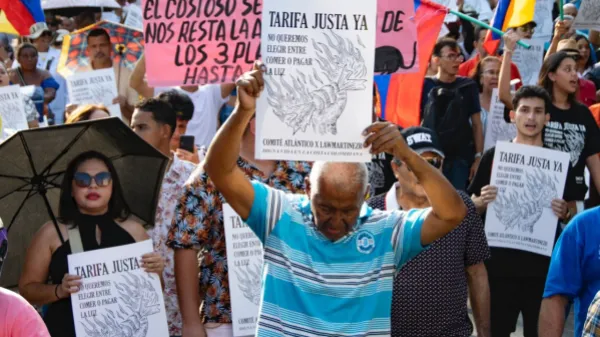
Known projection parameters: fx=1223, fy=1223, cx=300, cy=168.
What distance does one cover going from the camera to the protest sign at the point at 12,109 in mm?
9445

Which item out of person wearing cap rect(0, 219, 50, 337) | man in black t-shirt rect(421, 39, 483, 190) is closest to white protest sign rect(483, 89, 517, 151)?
man in black t-shirt rect(421, 39, 483, 190)

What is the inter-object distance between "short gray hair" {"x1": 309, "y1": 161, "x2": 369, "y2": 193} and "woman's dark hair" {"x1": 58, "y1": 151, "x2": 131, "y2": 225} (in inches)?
64.5

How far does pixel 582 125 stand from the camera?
8.61 meters

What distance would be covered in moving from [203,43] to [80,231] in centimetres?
116

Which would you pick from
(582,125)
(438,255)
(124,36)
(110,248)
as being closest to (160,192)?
(110,248)

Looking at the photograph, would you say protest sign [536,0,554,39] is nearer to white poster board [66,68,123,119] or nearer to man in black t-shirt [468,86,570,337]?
white poster board [66,68,123,119]

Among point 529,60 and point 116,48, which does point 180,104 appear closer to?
point 116,48

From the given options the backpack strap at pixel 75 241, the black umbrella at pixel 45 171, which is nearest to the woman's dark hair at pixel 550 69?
the black umbrella at pixel 45 171

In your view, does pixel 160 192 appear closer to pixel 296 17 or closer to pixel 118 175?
pixel 118 175

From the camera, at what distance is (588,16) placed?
487 inches

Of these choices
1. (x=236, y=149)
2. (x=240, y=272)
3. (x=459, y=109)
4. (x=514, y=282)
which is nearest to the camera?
(x=236, y=149)

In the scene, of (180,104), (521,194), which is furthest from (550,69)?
(180,104)

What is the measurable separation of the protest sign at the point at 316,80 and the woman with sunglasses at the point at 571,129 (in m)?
3.81

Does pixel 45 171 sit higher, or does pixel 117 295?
pixel 45 171
